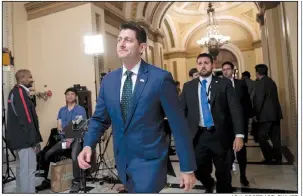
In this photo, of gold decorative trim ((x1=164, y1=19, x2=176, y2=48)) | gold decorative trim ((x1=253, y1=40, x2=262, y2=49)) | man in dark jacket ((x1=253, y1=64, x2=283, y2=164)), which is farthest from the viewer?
gold decorative trim ((x1=164, y1=19, x2=176, y2=48))

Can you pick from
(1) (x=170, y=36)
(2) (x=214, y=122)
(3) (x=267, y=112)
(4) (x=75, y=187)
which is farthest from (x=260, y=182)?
(1) (x=170, y=36)

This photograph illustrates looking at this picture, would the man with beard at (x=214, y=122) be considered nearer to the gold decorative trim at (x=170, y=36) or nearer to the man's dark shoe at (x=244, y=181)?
the man's dark shoe at (x=244, y=181)

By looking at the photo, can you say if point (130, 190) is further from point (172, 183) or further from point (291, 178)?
point (291, 178)

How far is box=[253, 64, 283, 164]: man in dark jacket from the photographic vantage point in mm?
4031

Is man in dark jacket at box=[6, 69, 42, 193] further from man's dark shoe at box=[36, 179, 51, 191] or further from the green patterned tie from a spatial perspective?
the green patterned tie

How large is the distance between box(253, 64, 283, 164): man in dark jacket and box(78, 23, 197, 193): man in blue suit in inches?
118

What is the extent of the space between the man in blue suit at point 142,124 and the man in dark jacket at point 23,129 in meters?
1.67

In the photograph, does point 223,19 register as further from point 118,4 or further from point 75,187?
point 75,187

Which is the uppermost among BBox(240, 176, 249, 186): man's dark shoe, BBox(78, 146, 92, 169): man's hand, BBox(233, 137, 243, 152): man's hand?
BBox(78, 146, 92, 169): man's hand

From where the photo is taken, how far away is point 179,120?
4.87ft

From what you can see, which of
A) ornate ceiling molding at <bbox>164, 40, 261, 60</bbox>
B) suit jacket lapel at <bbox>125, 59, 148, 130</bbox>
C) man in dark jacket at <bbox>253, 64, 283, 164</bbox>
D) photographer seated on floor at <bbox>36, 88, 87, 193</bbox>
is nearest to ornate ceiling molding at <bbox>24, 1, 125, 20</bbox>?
photographer seated on floor at <bbox>36, 88, 87, 193</bbox>

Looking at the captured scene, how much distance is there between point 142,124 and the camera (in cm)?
147

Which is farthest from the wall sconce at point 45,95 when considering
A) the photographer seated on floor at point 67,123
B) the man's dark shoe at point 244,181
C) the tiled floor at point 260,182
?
the man's dark shoe at point 244,181

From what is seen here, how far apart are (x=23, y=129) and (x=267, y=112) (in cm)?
345
